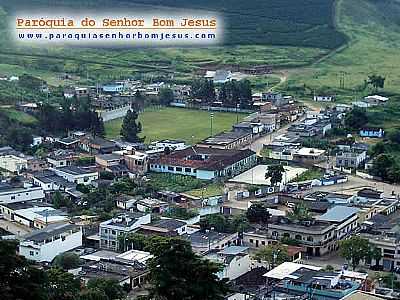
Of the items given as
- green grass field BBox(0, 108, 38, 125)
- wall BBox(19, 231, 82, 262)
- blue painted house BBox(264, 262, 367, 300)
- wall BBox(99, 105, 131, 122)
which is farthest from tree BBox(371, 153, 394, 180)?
green grass field BBox(0, 108, 38, 125)

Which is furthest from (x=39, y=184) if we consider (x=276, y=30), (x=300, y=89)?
Answer: (x=276, y=30)

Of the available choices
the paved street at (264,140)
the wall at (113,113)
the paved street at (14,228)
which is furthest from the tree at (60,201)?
the wall at (113,113)

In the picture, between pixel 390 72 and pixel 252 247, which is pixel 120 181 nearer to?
pixel 252 247

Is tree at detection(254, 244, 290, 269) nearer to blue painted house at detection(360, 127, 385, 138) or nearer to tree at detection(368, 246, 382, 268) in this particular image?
tree at detection(368, 246, 382, 268)

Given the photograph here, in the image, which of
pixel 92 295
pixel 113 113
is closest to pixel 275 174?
pixel 92 295

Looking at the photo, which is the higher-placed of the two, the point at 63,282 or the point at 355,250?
the point at 63,282

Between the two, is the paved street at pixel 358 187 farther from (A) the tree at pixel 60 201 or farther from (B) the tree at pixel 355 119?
(A) the tree at pixel 60 201

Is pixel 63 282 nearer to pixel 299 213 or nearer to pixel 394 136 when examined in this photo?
pixel 299 213
